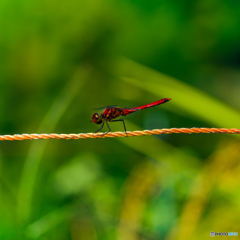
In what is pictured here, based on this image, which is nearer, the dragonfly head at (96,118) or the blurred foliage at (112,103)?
the dragonfly head at (96,118)

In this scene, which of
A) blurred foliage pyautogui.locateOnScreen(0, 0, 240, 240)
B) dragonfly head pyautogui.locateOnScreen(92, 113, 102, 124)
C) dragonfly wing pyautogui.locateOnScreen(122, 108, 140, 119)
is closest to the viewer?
dragonfly head pyautogui.locateOnScreen(92, 113, 102, 124)

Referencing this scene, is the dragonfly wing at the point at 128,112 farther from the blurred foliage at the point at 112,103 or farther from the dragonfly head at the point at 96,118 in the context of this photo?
the blurred foliage at the point at 112,103

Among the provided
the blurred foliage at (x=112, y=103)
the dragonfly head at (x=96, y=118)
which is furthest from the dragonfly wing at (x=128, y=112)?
the blurred foliage at (x=112, y=103)

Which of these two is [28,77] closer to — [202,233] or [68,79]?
[68,79]

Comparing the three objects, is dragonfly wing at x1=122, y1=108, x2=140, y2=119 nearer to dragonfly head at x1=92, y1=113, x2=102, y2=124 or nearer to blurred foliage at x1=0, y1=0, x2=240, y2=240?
dragonfly head at x1=92, y1=113, x2=102, y2=124

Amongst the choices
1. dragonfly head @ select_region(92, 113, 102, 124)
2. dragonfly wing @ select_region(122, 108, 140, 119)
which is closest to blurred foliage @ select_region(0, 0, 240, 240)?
dragonfly wing @ select_region(122, 108, 140, 119)

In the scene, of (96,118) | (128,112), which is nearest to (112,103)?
(128,112)

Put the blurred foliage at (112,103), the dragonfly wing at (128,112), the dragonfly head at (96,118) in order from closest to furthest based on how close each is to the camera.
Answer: the dragonfly head at (96,118), the dragonfly wing at (128,112), the blurred foliage at (112,103)

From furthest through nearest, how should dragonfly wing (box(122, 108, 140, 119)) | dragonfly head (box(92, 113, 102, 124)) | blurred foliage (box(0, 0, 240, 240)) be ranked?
1. blurred foliage (box(0, 0, 240, 240))
2. dragonfly wing (box(122, 108, 140, 119))
3. dragonfly head (box(92, 113, 102, 124))
